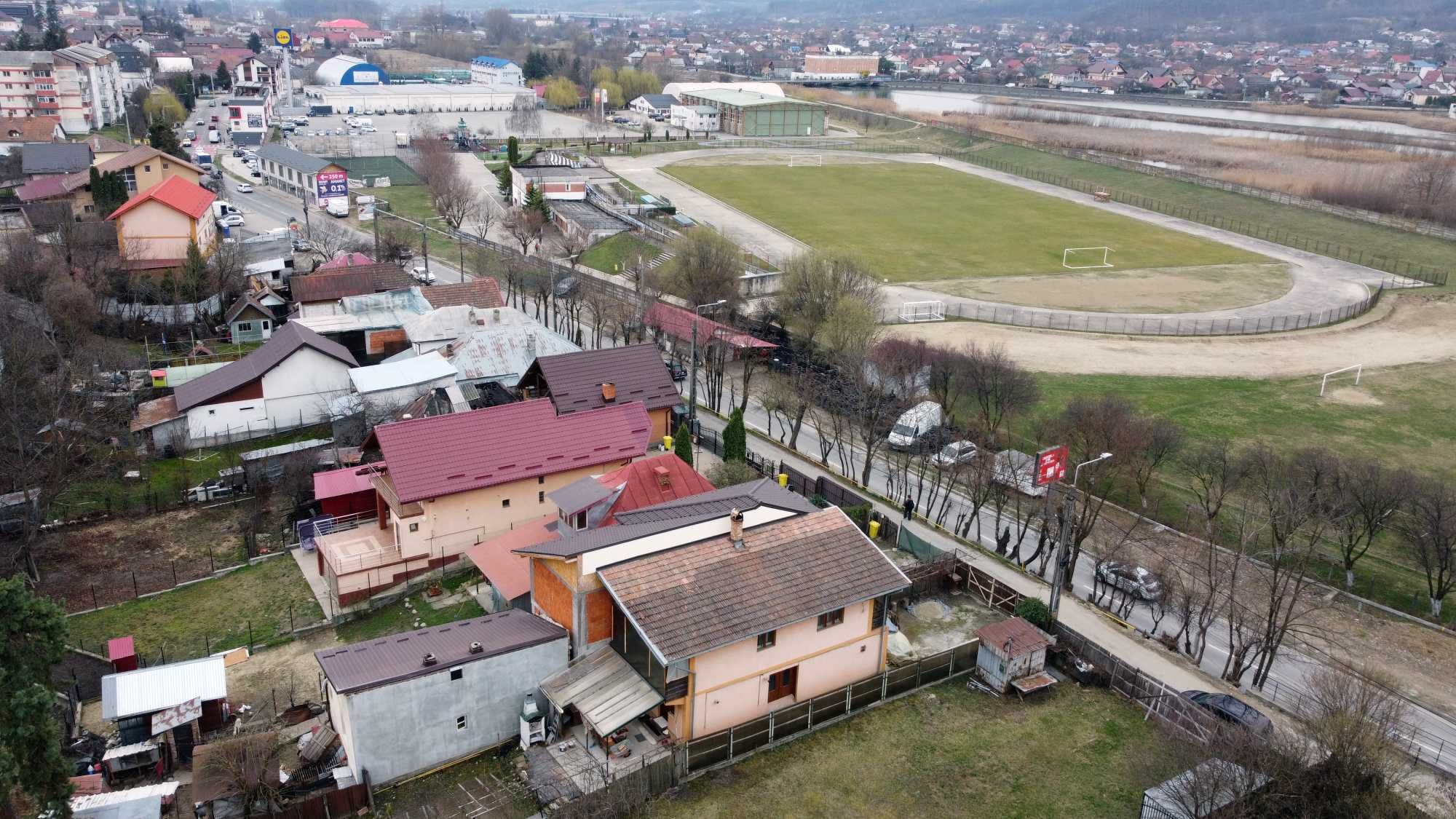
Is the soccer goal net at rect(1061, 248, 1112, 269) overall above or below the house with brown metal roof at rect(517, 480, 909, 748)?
below

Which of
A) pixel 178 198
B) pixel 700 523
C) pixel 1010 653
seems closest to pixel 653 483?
pixel 700 523

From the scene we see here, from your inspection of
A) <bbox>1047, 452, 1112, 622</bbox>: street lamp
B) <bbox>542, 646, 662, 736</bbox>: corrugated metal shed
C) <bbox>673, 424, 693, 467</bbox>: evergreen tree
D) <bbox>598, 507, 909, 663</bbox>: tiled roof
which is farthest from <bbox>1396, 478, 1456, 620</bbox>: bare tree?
<bbox>542, 646, 662, 736</bbox>: corrugated metal shed

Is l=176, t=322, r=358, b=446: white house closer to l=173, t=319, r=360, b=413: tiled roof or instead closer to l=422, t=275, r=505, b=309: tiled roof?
l=173, t=319, r=360, b=413: tiled roof

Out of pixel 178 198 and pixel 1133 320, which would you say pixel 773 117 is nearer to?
pixel 1133 320

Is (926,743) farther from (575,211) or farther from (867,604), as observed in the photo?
(575,211)

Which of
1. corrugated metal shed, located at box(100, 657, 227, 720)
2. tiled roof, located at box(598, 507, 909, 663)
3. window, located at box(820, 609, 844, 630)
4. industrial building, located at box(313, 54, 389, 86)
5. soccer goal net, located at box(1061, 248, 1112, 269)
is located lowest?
corrugated metal shed, located at box(100, 657, 227, 720)

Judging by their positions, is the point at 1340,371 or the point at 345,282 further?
the point at 345,282
